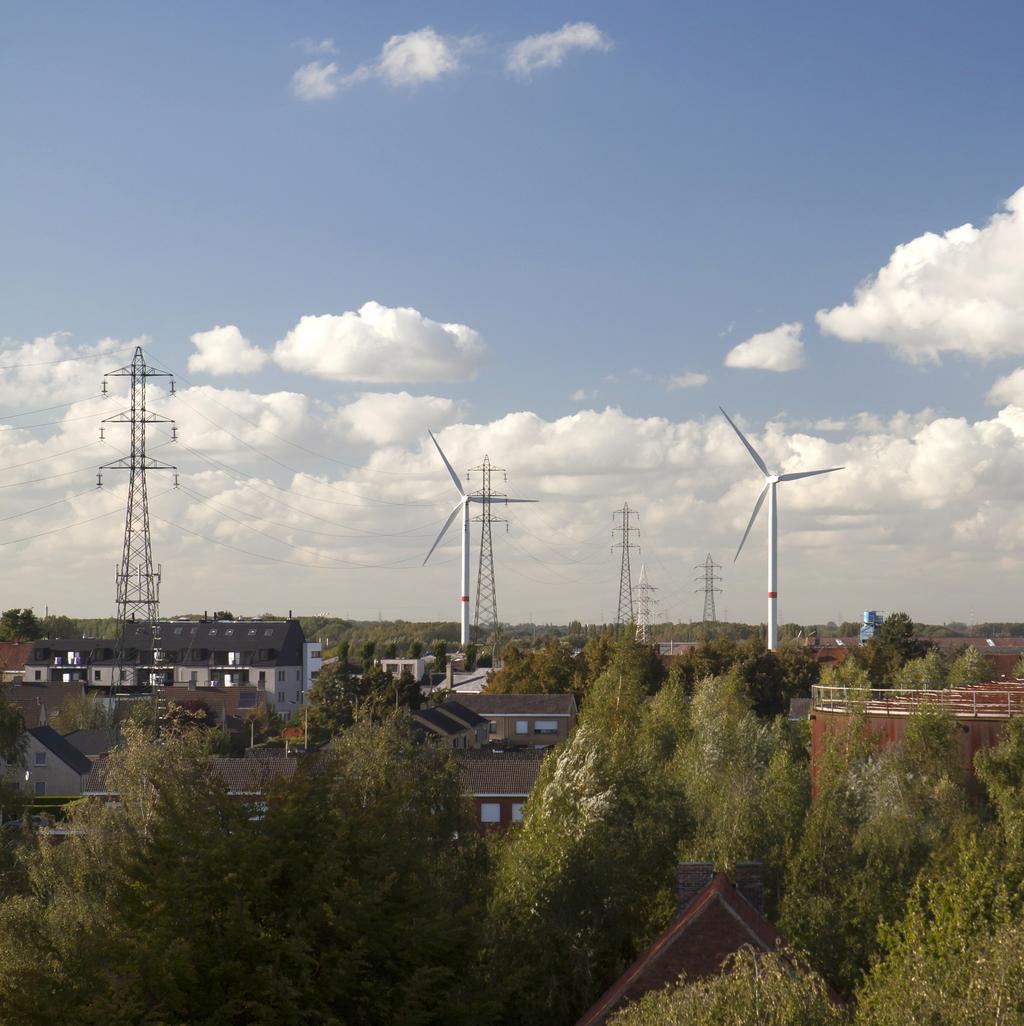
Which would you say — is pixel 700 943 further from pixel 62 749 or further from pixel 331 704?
pixel 62 749

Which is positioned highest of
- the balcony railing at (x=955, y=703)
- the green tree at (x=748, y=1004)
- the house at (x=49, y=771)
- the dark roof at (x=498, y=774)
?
the balcony railing at (x=955, y=703)

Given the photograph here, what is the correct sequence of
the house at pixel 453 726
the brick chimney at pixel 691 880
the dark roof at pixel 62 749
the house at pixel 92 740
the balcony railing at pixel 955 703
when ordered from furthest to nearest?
1. the house at pixel 92 740
2. the house at pixel 453 726
3. the dark roof at pixel 62 749
4. the balcony railing at pixel 955 703
5. the brick chimney at pixel 691 880

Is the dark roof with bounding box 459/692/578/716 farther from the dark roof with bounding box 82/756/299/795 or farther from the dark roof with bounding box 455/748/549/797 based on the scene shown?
the dark roof with bounding box 82/756/299/795

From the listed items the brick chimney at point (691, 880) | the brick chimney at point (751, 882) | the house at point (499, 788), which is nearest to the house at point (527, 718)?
the house at point (499, 788)

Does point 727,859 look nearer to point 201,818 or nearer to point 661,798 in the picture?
point 661,798

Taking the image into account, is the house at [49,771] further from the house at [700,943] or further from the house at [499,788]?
the house at [700,943]

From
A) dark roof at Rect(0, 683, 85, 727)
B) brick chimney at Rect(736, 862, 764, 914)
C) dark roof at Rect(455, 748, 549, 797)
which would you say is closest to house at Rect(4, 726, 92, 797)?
dark roof at Rect(455, 748, 549, 797)

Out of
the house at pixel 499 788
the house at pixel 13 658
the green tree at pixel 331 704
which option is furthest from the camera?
the house at pixel 13 658

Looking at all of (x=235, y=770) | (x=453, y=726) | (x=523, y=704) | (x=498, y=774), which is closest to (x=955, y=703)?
(x=498, y=774)
